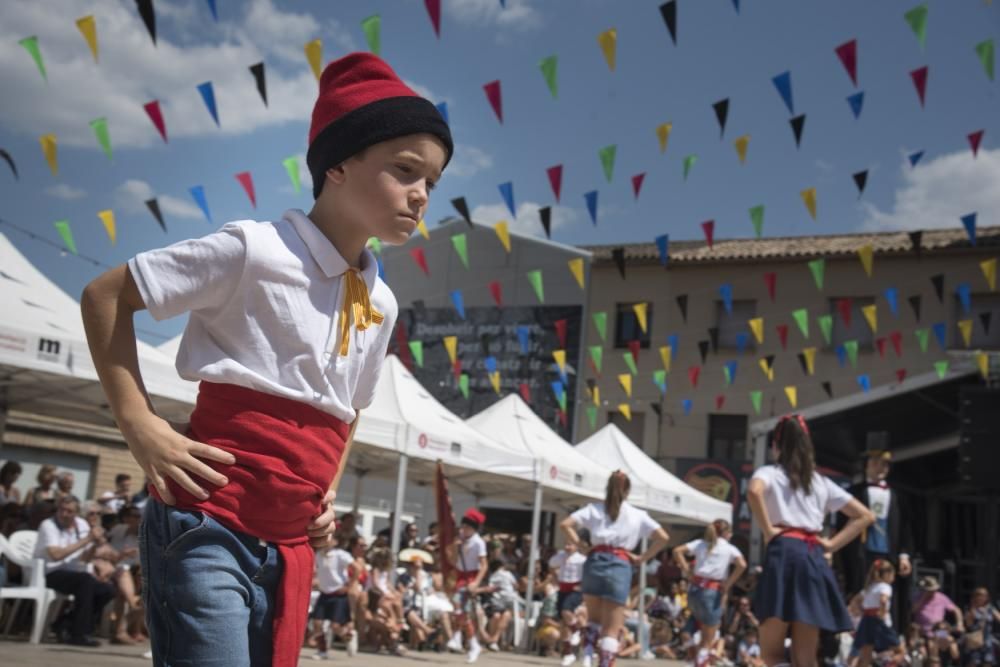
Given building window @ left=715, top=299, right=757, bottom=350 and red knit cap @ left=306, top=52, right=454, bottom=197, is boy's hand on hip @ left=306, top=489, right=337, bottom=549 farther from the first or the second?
building window @ left=715, top=299, right=757, bottom=350

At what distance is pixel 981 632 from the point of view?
17594 millimetres

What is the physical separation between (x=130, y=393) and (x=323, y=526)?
46 cm

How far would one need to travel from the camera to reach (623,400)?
109 ft

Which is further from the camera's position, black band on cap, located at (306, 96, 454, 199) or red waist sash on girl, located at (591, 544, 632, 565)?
red waist sash on girl, located at (591, 544, 632, 565)

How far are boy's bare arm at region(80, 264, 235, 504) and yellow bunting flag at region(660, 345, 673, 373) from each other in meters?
28.5

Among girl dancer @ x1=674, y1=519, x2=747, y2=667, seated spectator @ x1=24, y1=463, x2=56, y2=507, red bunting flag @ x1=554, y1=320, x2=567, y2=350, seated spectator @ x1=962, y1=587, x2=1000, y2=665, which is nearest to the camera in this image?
seated spectator @ x1=24, y1=463, x2=56, y2=507

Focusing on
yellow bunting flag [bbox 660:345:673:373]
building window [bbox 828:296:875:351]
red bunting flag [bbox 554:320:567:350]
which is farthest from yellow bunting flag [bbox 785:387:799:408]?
red bunting flag [bbox 554:320:567:350]

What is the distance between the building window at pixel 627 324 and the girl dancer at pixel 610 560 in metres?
23.5

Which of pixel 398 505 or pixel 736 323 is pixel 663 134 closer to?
pixel 398 505

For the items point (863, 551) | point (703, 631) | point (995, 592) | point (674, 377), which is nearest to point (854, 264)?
point (674, 377)

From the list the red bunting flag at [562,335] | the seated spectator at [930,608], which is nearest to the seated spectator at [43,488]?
the seated spectator at [930,608]

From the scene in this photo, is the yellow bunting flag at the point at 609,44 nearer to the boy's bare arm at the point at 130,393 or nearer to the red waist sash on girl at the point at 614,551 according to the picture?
the red waist sash on girl at the point at 614,551

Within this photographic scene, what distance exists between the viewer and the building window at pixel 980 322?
98.4ft

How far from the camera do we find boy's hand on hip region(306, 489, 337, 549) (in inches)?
91.3
